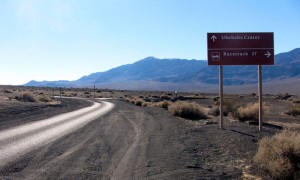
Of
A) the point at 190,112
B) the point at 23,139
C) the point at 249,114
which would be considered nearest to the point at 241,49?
the point at 249,114

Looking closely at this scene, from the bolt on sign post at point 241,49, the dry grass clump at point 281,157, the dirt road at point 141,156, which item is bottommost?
the dirt road at point 141,156

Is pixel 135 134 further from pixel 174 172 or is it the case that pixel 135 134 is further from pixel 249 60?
pixel 174 172

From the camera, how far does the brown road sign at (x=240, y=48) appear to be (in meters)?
18.5

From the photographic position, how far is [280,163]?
9352 mm

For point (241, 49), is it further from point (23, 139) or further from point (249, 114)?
point (23, 139)

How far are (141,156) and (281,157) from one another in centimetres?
406

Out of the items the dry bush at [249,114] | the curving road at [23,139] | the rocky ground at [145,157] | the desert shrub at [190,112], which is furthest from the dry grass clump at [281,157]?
the desert shrub at [190,112]

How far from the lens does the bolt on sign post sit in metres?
18.5

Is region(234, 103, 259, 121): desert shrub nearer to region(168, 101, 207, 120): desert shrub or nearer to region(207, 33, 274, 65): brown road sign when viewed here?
region(168, 101, 207, 120): desert shrub

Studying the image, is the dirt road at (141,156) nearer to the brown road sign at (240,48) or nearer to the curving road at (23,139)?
the curving road at (23,139)

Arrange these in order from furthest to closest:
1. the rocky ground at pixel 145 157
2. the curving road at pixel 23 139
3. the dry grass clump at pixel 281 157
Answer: the curving road at pixel 23 139, the rocky ground at pixel 145 157, the dry grass clump at pixel 281 157

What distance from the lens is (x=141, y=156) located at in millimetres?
12273

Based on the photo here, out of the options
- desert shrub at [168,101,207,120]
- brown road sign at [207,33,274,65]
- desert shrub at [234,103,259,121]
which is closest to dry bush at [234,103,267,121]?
desert shrub at [234,103,259,121]

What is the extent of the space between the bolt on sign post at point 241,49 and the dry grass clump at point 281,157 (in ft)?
25.6
